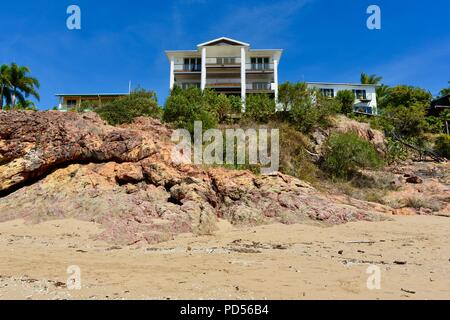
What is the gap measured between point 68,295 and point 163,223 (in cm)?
583

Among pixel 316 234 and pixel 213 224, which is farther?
pixel 213 224

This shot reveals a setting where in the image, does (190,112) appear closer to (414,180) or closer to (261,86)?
(414,180)

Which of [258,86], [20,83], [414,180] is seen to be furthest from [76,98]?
[414,180]

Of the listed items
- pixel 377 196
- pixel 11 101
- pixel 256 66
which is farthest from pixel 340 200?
pixel 11 101

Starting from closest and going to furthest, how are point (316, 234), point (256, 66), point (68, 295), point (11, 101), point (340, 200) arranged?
1. point (68, 295)
2. point (316, 234)
3. point (340, 200)
4. point (256, 66)
5. point (11, 101)

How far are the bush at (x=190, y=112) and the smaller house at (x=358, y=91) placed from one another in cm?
1979

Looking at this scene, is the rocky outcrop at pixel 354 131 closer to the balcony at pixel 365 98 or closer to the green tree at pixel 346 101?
the green tree at pixel 346 101

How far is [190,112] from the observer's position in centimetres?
2167

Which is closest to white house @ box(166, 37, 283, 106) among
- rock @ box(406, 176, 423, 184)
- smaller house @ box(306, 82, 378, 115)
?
smaller house @ box(306, 82, 378, 115)

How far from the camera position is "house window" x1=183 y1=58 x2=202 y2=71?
39062 millimetres

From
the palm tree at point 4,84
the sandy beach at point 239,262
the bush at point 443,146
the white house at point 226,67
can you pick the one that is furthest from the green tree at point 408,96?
the palm tree at point 4,84

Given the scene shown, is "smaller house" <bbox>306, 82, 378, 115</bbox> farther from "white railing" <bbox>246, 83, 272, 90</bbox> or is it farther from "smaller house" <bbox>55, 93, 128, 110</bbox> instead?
"smaller house" <bbox>55, 93, 128, 110</bbox>

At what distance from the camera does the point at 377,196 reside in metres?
16.2

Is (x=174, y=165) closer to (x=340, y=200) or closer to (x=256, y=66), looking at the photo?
(x=340, y=200)
